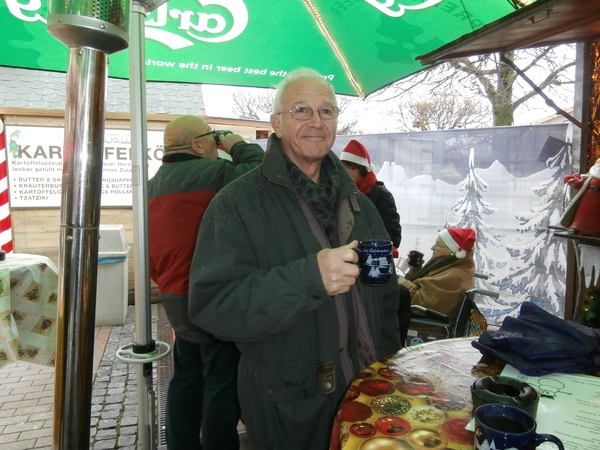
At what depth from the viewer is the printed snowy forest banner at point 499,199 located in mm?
4594

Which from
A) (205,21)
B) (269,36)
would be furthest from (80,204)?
(269,36)

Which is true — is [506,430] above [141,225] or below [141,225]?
below

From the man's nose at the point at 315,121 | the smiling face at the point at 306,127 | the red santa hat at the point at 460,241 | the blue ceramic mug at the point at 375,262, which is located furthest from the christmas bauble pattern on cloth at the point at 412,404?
the red santa hat at the point at 460,241

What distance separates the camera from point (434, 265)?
13.0 ft

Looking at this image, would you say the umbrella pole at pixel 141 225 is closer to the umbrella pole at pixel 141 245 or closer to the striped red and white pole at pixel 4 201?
the umbrella pole at pixel 141 245

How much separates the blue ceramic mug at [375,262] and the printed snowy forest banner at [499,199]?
3729mm

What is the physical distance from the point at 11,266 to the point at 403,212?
448cm

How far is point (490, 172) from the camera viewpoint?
16.4 feet

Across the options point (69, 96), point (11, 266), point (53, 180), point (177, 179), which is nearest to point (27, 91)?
point (53, 180)

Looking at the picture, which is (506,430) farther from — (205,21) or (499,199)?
(499,199)

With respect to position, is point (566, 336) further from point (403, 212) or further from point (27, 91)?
point (27, 91)

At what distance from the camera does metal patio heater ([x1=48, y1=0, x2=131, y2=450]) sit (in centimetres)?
124

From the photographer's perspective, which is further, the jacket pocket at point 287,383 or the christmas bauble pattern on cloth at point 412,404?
the jacket pocket at point 287,383

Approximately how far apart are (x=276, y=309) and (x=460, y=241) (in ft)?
9.41
